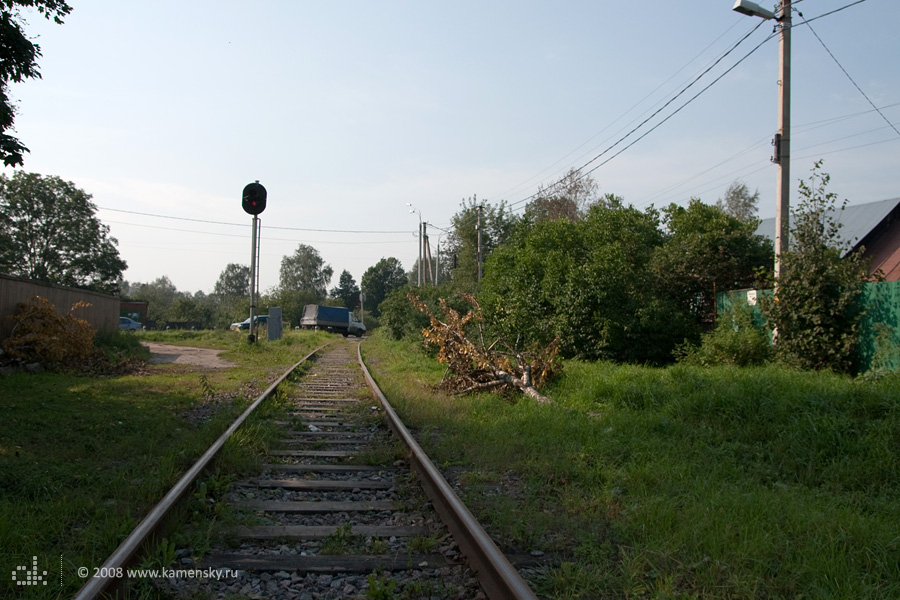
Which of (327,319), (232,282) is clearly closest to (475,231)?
(327,319)

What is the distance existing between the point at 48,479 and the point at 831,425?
7508 mm

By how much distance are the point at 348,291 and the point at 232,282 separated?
105 ft

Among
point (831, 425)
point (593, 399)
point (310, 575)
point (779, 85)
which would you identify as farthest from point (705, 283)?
point (310, 575)

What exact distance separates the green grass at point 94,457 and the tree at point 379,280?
10407 centimetres

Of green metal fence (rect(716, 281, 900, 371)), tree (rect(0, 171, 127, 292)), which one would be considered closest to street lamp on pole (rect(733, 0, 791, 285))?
green metal fence (rect(716, 281, 900, 371))

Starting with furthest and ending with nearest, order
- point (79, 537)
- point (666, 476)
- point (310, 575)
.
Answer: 1. point (666, 476)
2. point (79, 537)
3. point (310, 575)

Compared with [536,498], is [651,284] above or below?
above

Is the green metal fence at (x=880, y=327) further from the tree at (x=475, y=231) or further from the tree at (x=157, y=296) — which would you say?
the tree at (x=157, y=296)

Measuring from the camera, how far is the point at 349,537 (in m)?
4.20

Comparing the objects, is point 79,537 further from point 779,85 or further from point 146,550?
point 779,85

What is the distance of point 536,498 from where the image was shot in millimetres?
5223

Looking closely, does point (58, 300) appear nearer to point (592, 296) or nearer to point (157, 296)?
point (592, 296)

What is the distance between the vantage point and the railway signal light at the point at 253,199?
69.6 feet

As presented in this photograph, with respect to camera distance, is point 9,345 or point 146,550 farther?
point 9,345
